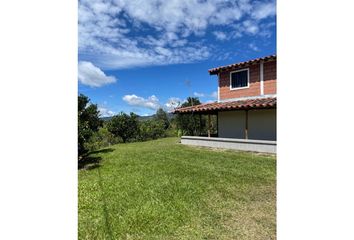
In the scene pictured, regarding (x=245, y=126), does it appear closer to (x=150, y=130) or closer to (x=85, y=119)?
(x=85, y=119)

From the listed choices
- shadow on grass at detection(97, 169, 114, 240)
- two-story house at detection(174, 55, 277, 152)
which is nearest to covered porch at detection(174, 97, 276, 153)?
two-story house at detection(174, 55, 277, 152)

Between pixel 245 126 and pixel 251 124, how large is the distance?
39 cm

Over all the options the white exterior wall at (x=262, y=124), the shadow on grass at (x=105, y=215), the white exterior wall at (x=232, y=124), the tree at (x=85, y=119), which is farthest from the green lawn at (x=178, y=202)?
the white exterior wall at (x=232, y=124)

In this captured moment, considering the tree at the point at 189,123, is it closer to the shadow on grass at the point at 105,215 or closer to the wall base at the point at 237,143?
the wall base at the point at 237,143

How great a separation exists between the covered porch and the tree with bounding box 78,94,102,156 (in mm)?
6040

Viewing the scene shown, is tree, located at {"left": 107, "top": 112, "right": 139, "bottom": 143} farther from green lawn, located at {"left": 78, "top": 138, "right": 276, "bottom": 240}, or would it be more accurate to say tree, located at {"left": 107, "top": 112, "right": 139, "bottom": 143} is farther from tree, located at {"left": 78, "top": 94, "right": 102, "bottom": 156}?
green lawn, located at {"left": 78, "top": 138, "right": 276, "bottom": 240}

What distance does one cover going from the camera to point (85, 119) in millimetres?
8078

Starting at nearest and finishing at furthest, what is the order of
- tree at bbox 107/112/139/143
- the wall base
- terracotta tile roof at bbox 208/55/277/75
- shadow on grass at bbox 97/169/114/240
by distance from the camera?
shadow on grass at bbox 97/169/114/240 < the wall base < terracotta tile roof at bbox 208/55/277/75 < tree at bbox 107/112/139/143

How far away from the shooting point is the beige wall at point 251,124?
11.8 m

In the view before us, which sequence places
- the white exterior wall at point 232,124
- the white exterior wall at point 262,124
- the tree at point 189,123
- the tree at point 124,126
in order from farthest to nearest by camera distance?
the tree at point 124,126 → the tree at point 189,123 → the white exterior wall at point 232,124 → the white exterior wall at point 262,124

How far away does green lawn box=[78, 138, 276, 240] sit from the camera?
10.2ft

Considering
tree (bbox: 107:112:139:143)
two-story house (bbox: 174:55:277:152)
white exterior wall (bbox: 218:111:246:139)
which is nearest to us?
two-story house (bbox: 174:55:277:152)
